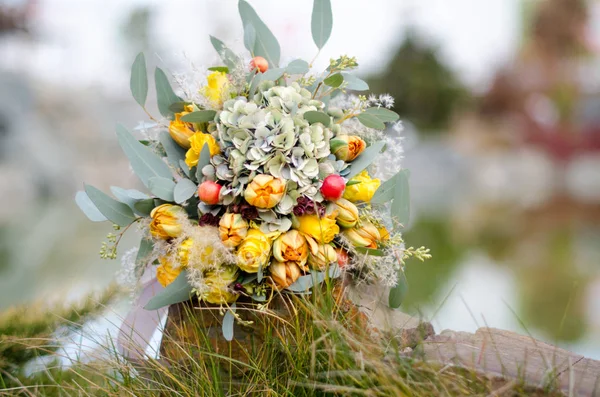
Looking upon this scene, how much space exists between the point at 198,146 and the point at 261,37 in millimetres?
229

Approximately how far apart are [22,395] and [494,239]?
13.4 ft

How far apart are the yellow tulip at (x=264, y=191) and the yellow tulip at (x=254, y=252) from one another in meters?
0.05

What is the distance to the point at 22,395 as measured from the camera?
3.23 ft

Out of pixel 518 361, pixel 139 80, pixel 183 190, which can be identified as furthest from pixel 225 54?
pixel 518 361

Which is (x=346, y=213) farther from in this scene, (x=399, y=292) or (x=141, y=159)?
(x=141, y=159)

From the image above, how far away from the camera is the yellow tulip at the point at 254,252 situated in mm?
759

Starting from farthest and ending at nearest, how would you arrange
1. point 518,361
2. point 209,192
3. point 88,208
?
point 88,208
point 209,192
point 518,361

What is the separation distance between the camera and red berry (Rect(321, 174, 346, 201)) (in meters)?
0.80

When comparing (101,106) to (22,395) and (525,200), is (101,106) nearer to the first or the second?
(525,200)

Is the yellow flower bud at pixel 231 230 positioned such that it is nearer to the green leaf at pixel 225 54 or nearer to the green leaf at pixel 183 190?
the green leaf at pixel 183 190

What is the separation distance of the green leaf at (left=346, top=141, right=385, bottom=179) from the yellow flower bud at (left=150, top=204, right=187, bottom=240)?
0.27 metres

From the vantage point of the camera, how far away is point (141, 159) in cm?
85

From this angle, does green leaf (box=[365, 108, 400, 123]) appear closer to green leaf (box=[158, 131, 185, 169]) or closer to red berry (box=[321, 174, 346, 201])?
red berry (box=[321, 174, 346, 201])

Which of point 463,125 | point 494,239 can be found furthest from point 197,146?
point 463,125
